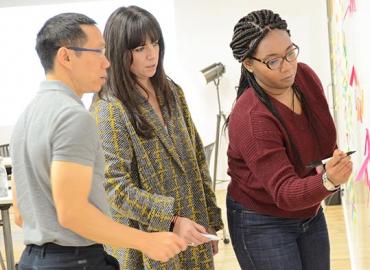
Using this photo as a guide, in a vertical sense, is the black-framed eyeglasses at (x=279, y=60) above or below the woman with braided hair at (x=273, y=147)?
above

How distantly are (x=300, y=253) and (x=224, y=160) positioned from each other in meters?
4.94

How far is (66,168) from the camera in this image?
1.32 metres

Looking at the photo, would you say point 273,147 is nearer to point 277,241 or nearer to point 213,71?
point 277,241

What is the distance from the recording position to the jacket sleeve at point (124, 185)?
70.9 inches

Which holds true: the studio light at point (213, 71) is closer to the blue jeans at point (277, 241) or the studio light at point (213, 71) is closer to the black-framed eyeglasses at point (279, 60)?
the blue jeans at point (277, 241)

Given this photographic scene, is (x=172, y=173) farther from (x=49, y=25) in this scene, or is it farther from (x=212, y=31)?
(x=212, y=31)

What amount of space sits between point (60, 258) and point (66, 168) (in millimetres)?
250

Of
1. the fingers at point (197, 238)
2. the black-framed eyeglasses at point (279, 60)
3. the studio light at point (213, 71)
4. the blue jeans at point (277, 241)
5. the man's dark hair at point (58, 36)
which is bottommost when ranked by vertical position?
the studio light at point (213, 71)

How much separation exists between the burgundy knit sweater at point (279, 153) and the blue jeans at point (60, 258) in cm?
49

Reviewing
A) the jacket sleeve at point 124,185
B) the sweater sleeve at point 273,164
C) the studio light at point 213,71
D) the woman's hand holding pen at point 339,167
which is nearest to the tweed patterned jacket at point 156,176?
the jacket sleeve at point 124,185

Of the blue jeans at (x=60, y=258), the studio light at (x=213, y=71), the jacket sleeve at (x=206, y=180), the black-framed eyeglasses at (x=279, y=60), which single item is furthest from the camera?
the studio light at (x=213, y=71)

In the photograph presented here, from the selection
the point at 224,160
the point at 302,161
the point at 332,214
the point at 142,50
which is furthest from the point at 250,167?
the point at 224,160

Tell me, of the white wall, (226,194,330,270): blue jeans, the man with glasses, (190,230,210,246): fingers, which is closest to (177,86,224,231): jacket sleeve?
(226,194,330,270): blue jeans

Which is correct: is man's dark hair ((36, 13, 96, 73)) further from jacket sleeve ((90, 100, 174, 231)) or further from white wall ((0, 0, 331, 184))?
white wall ((0, 0, 331, 184))
